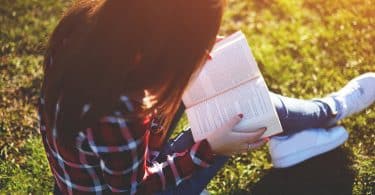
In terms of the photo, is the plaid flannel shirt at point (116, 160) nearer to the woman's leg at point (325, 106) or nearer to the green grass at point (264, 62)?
the woman's leg at point (325, 106)

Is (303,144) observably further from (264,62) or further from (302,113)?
(264,62)

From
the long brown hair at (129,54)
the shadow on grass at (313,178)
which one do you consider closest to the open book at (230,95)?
the long brown hair at (129,54)

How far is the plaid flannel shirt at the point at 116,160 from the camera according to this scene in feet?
5.41

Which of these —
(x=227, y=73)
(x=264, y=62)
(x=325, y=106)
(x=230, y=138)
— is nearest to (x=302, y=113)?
(x=325, y=106)

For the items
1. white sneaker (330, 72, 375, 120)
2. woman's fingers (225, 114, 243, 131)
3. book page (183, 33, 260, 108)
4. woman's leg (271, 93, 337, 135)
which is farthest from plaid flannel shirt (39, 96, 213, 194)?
A: white sneaker (330, 72, 375, 120)

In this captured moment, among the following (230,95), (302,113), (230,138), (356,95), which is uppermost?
(230,95)

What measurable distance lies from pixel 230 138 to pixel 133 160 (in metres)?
0.37

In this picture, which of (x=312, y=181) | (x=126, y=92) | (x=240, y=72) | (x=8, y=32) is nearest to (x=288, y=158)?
(x=312, y=181)

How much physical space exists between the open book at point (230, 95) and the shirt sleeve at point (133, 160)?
0.09 meters

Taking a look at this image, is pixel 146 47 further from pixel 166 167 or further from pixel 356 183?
pixel 356 183

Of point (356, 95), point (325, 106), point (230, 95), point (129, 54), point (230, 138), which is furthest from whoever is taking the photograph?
point (356, 95)

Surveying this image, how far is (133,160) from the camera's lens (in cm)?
174

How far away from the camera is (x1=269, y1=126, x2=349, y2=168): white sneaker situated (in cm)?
272

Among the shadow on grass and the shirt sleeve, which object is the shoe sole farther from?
the shirt sleeve
